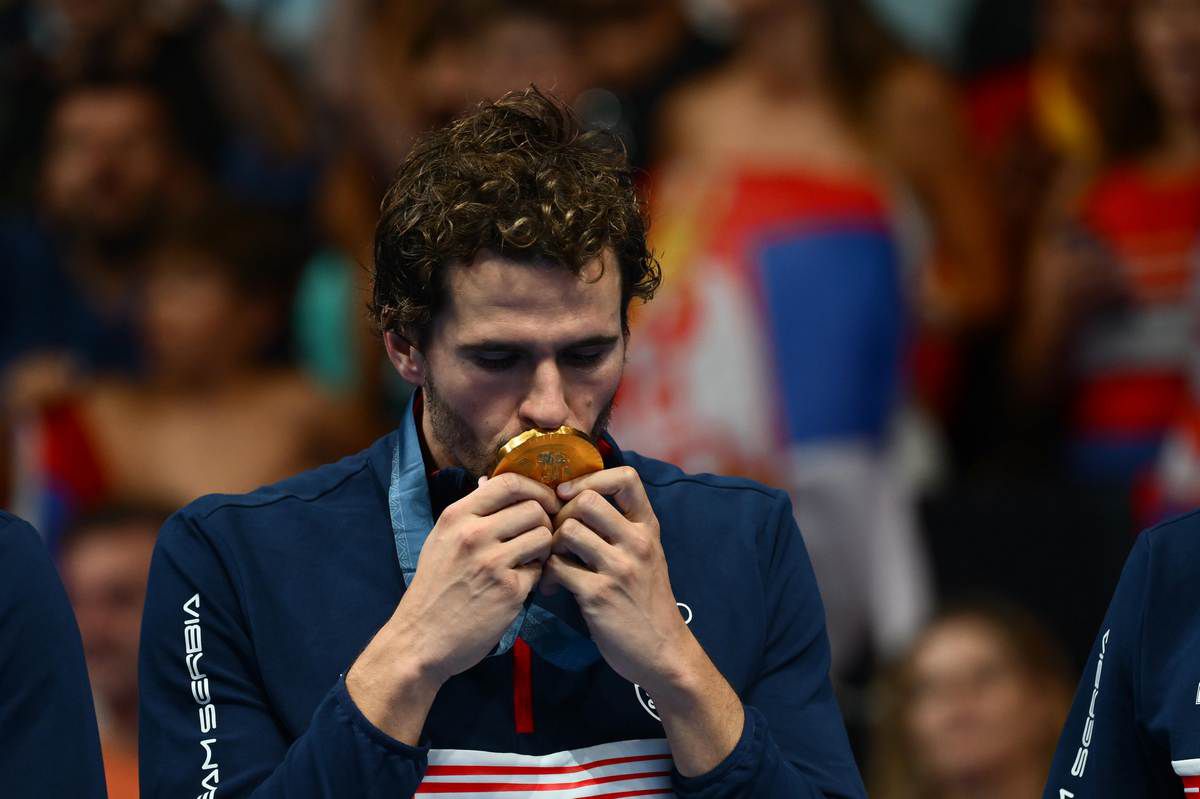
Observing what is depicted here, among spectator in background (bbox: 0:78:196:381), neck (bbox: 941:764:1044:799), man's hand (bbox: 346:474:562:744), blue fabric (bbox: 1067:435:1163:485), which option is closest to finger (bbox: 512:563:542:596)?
man's hand (bbox: 346:474:562:744)

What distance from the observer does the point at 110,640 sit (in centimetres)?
571

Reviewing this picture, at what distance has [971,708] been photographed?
5613 millimetres

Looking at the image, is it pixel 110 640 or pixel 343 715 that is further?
pixel 110 640

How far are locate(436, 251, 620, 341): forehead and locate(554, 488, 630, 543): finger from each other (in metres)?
0.26

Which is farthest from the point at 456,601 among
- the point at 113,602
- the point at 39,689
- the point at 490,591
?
the point at 113,602

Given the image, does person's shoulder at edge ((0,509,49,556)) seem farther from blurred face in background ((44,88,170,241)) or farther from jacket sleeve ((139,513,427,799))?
blurred face in background ((44,88,170,241))

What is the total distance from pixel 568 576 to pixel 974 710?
9.74 ft

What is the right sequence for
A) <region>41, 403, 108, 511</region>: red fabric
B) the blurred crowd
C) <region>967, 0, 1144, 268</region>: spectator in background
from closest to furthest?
the blurred crowd → <region>967, 0, 1144, 268</region>: spectator in background → <region>41, 403, 108, 511</region>: red fabric

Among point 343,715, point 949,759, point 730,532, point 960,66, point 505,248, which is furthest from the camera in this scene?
point 960,66

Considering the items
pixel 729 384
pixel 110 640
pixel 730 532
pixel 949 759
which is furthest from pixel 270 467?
pixel 730 532

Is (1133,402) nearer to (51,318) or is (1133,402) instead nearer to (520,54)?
(520,54)

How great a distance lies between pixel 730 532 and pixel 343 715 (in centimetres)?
73

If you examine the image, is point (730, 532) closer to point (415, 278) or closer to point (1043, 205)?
point (415, 278)

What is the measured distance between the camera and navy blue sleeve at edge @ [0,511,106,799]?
2.86m
